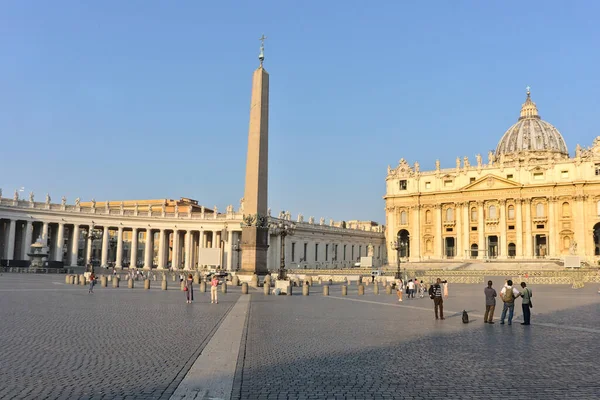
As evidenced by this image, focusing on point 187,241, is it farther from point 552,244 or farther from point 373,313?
point 373,313

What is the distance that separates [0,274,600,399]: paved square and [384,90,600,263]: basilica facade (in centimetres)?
6396

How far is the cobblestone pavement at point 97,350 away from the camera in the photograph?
7.06 metres

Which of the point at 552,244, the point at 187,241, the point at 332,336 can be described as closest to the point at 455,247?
the point at 552,244

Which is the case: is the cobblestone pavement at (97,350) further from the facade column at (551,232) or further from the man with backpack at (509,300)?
the facade column at (551,232)

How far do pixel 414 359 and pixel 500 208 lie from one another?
75.7 meters

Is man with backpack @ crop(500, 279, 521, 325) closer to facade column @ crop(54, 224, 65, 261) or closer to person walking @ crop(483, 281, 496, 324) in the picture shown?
person walking @ crop(483, 281, 496, 324)

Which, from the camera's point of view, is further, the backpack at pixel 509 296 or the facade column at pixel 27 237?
the facade column at pixel 27 237

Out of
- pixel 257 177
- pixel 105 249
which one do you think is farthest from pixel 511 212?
pixel 257 177

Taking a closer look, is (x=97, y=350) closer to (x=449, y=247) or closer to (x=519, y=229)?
(x=519, y=229)

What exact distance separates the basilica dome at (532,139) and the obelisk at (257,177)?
7781 cm

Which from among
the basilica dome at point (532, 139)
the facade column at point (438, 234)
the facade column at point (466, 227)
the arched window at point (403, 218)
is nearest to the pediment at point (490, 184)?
the facade column at point (466, 227)

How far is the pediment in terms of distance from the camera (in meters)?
78.9

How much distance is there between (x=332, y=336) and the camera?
12.4 metres

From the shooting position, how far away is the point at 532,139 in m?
99.4
